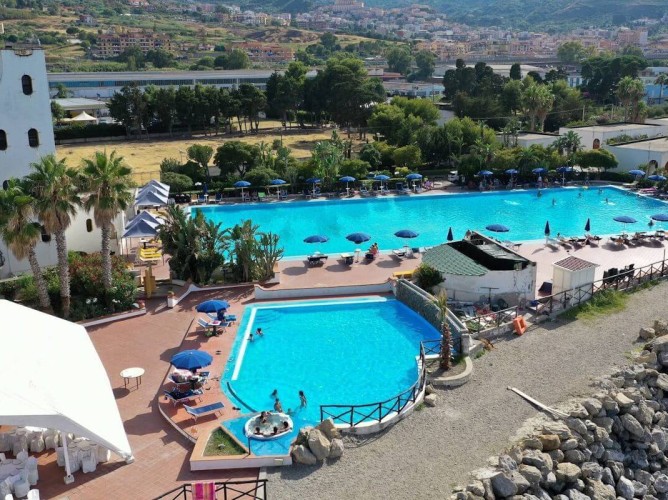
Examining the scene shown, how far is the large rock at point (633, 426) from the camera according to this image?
736 inches

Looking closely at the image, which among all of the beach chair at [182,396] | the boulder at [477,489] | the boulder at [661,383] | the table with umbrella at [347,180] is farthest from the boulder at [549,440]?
the table with umbrella at [347,180]

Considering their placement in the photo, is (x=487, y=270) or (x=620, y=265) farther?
(x=620, y=265)

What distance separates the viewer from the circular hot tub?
1705cm

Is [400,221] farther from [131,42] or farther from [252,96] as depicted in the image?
[131,42]

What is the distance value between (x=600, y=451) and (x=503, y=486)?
4.37m

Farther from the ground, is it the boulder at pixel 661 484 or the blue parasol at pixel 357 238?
the blue parasol at pixel 357 238

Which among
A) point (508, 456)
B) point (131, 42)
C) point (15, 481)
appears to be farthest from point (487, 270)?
point (131, 42)

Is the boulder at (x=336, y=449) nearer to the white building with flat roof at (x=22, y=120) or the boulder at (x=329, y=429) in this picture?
the boulder at (x=329, y=429)

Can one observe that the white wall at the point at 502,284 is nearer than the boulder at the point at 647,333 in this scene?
No

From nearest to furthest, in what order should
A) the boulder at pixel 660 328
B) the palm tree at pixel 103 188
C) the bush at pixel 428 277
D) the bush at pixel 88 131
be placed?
the boulder at pixel 660 328
the palm tree at pixel 103 188
the bush at pixel 428 277
the bush at pixel 88 131

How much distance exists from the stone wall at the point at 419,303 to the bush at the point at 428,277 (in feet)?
1.74

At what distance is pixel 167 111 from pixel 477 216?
4439 centimetres

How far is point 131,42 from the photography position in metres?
196

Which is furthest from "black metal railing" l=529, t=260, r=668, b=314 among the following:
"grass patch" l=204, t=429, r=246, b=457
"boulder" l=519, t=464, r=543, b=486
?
"grass patch" l=204, t=429, r=246, b=457
